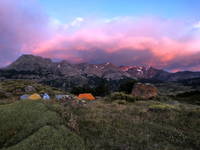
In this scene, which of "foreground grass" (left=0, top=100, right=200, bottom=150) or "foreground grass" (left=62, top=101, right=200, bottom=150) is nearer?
"foreground grass" (left=0, top=100, right=200, bottom=150)

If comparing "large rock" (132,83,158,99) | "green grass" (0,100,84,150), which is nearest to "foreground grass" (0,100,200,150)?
"green grass" (0,100,84,150)

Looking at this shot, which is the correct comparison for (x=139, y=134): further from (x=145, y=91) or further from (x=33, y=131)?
(x=145, y=91)

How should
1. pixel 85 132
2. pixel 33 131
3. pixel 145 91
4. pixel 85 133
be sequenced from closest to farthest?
1. pixel 33 131
2. pixel 85 133
3. pixel 85 132
4. pixel 145 91

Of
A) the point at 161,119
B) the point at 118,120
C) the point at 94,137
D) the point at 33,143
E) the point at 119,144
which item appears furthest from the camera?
the point at 161,119

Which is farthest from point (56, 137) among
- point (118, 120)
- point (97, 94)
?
point (97, 94)

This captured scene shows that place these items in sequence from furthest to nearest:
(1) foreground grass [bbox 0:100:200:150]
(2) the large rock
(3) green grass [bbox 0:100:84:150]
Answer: (2) the large rock
(1) foreground grass [bbox 0:100:200:150]
(3) green grass [bbox 0:100:84:150]

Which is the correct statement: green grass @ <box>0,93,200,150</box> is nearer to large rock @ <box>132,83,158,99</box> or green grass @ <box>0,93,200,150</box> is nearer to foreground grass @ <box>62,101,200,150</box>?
foreground grass @ <box>62,101,200,150</box>

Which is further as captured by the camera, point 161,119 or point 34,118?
point 161,119

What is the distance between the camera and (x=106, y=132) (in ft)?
29.9

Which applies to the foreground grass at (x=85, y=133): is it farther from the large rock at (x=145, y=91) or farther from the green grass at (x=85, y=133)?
the large rock at (x=145, y=91)

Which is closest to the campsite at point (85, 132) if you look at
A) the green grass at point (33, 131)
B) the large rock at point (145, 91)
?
the green grass at point (33, 131)

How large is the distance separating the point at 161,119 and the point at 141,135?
4.32 metres

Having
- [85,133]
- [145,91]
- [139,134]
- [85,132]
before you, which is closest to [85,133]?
[85,133]

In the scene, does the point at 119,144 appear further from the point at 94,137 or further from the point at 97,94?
the point at 97,94
